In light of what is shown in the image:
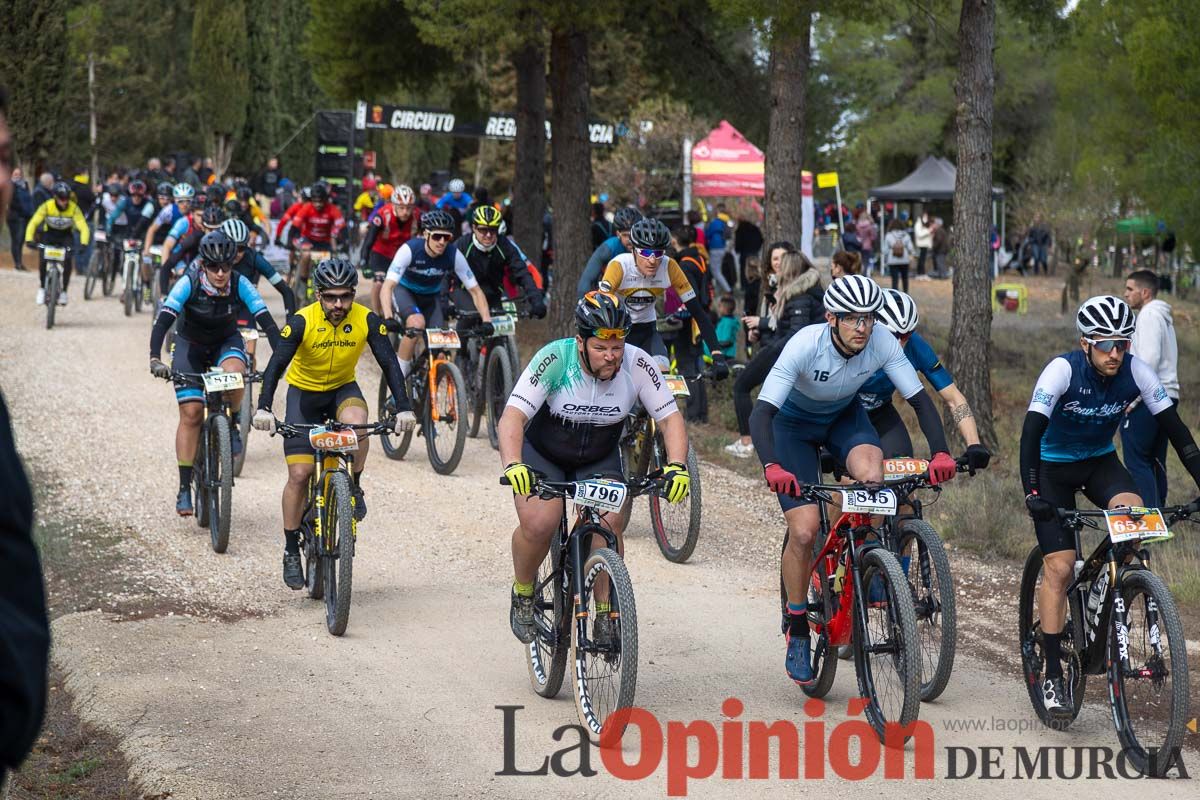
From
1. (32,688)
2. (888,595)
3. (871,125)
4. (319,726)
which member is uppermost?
(871,125)

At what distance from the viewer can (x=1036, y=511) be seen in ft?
20.8

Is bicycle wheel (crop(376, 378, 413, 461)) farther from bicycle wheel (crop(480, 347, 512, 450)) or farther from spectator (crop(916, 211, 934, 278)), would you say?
spectator (crop(916, 211, 934, 278))

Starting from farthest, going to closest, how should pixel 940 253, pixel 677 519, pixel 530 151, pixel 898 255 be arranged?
1. pixel 940 253
2. pixel 898 255
3. pixel 530 151
4. pixel 677 519

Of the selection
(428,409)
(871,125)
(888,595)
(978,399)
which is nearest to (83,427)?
(428,409)

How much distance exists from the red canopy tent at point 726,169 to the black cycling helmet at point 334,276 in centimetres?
2197

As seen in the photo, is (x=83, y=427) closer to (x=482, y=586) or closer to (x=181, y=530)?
(x=181, y=530)

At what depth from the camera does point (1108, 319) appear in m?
6.45

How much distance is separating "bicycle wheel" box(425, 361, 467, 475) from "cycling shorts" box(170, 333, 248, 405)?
6.63 feet

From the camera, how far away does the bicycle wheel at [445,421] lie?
12289 millimetres

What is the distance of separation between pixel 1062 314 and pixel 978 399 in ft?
69.1

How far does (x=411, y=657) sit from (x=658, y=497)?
119 inches

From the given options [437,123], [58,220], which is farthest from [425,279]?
[437,123]

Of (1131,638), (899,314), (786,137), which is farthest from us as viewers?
(786,137)

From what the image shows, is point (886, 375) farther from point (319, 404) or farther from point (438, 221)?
point (438, 221)
